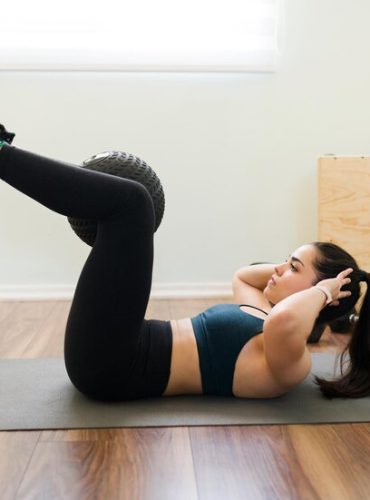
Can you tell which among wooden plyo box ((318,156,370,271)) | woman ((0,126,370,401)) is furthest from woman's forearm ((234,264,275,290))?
wooden plyo box ((318,156,370,271))

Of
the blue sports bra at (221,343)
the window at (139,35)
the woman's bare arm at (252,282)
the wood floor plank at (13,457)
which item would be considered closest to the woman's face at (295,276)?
the blue sports bra at (221,343)

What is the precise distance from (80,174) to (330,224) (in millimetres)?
1818

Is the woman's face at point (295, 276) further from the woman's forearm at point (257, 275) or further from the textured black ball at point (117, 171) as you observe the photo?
the textured black ball at point (117, 171)

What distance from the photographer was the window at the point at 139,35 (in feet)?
9.82

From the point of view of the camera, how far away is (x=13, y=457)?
4.22 ft

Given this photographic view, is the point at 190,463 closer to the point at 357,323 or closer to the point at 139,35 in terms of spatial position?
the point at 357,323

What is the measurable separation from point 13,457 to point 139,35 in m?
2.34

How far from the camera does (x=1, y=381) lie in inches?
69.8

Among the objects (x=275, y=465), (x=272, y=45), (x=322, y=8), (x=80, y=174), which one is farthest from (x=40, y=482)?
(x=322, y=8)

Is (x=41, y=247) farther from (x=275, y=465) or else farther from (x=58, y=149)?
(x=275, y=465)

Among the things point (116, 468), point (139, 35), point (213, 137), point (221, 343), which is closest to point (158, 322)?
point (221, 343)

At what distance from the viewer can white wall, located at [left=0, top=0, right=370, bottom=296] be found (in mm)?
3105

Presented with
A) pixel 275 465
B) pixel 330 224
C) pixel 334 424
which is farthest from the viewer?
pixel 330 224

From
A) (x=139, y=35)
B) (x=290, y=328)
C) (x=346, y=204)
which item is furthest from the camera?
(x=139, y=35)
